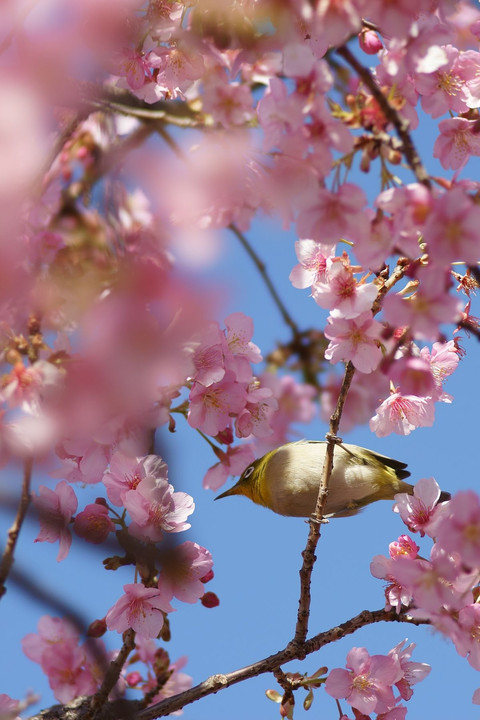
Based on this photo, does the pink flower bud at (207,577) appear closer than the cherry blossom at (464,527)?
No

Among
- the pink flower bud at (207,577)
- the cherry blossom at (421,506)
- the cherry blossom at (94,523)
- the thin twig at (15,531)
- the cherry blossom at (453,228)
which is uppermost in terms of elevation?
the cherry blossom at (94,523)

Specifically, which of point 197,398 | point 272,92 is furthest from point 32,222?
point 197,398

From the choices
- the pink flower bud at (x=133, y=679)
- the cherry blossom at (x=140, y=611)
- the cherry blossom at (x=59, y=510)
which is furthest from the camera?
the pink flower bud at (x=133, y=679)

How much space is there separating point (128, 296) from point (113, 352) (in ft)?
0.49

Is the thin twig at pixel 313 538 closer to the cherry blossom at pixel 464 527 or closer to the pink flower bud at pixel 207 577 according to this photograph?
the pink flower bud at pixel 207 577

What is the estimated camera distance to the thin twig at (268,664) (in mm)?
3244

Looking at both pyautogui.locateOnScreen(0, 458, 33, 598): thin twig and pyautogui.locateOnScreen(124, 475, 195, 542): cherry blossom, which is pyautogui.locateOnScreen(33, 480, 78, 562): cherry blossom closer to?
pyautogui.locateOnScreen(124, 475, 195, 542): cherry blossom

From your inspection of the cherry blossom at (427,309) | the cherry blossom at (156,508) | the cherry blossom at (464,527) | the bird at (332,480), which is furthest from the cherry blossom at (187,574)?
the bird at (332,480)

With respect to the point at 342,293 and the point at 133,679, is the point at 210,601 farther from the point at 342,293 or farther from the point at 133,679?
the point at 342,293

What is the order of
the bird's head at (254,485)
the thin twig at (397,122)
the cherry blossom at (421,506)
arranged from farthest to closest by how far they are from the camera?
the bird's head at (254,485), the cherry blossom at (421,506), the thin twig at (397,122)

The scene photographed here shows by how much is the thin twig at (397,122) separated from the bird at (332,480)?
3.47 m

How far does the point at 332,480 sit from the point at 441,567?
9.89 ft

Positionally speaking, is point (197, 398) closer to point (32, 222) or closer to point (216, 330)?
point (216, 330)

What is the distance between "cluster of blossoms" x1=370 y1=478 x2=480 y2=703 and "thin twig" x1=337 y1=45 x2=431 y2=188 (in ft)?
3.07
